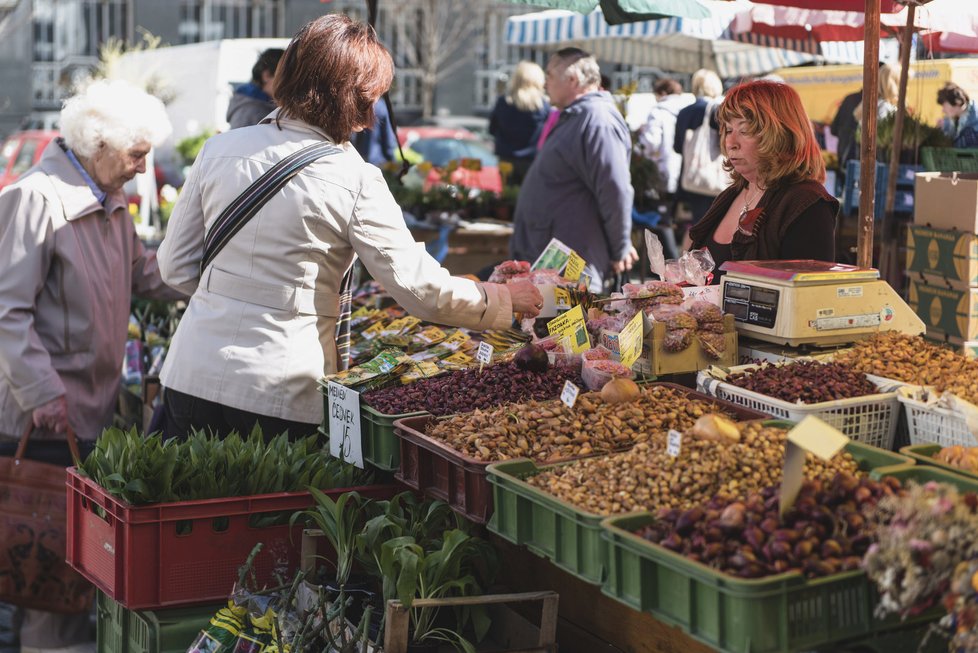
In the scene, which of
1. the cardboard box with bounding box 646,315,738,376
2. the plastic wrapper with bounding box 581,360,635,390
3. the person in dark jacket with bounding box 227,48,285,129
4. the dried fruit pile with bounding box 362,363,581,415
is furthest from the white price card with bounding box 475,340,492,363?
the person in dark jacket with bounding box 227,48,285,129

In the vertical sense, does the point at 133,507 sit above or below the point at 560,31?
below

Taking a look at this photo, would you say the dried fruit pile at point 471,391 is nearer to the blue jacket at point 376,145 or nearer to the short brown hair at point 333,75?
the short brown hair at point 333,75

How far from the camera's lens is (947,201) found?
5480 millimetres

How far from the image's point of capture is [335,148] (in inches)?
130

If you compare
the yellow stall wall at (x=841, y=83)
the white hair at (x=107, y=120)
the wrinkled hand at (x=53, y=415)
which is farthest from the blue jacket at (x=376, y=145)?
the yellow stall wall at (x=841, y=83)

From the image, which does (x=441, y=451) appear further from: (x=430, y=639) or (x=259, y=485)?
(x=259, y=485)

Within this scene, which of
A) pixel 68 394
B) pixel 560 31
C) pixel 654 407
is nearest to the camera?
pixel 654 407

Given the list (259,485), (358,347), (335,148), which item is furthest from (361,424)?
(358,347)

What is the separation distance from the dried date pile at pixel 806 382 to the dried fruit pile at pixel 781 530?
543 mm

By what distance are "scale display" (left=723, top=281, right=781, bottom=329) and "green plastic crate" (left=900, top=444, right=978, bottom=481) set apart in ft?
2.17

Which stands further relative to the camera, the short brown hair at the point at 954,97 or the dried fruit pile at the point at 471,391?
the short brown hair at the point at 954,97

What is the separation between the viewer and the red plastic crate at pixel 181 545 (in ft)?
9.61

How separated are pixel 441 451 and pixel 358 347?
1.51 metres

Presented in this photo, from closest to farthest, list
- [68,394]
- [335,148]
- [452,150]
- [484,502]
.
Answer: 1. [484,502]
2. [335,148]
3. [68,394]
4. [452,150]
